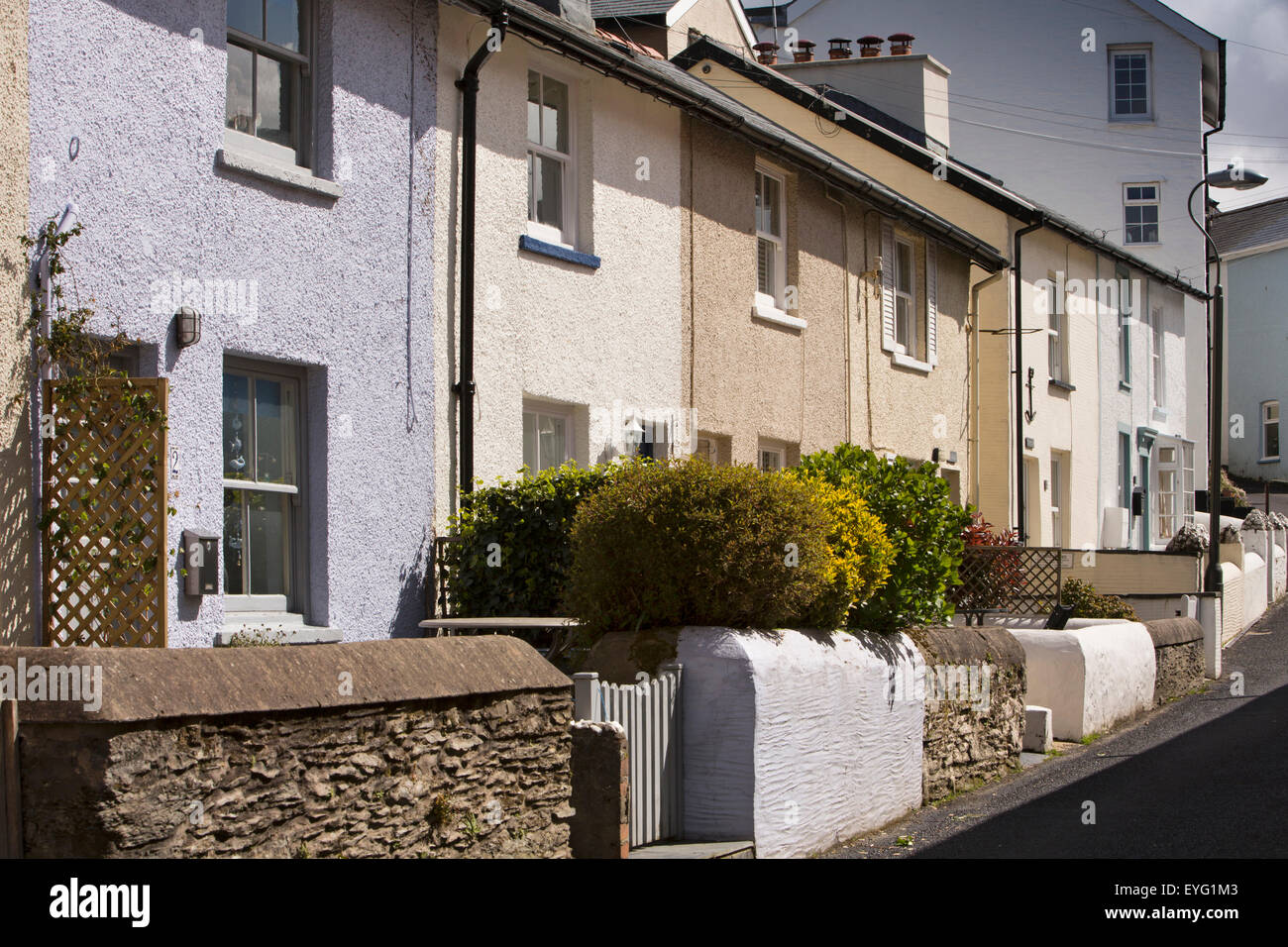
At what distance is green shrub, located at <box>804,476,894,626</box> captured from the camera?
31.1ft

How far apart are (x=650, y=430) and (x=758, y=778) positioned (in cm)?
601

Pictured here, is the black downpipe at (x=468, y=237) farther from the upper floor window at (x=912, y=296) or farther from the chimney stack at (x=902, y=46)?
the chimney stack at (x=902, y=46)

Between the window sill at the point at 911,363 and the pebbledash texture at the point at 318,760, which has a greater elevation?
the window sill at the point at 911,363

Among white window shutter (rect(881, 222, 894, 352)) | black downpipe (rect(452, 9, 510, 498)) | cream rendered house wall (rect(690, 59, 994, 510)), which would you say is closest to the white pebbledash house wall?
cream rendered house wall (rect(690, 59, 994, 510))

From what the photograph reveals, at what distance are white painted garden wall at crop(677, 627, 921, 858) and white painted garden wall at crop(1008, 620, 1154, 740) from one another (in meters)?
4.75

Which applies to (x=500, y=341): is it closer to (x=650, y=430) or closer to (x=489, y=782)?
(x=650, y=430)

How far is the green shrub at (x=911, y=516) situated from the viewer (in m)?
10.8

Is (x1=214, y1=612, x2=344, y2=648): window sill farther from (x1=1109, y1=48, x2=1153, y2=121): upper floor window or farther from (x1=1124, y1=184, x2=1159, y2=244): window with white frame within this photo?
(x1=1109, y1=48, x2=1153, y2=121): upper floor window

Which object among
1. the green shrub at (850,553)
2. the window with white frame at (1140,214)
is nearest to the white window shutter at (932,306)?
the green shrub at (850,553)

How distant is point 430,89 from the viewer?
37.7 ft

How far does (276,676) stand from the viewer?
5559 millimetres

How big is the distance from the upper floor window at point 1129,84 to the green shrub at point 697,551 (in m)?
30.2

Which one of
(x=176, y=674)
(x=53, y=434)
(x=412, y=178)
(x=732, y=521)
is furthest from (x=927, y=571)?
(x=176, y=674)

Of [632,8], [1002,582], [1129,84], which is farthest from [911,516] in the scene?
[1129,84]
